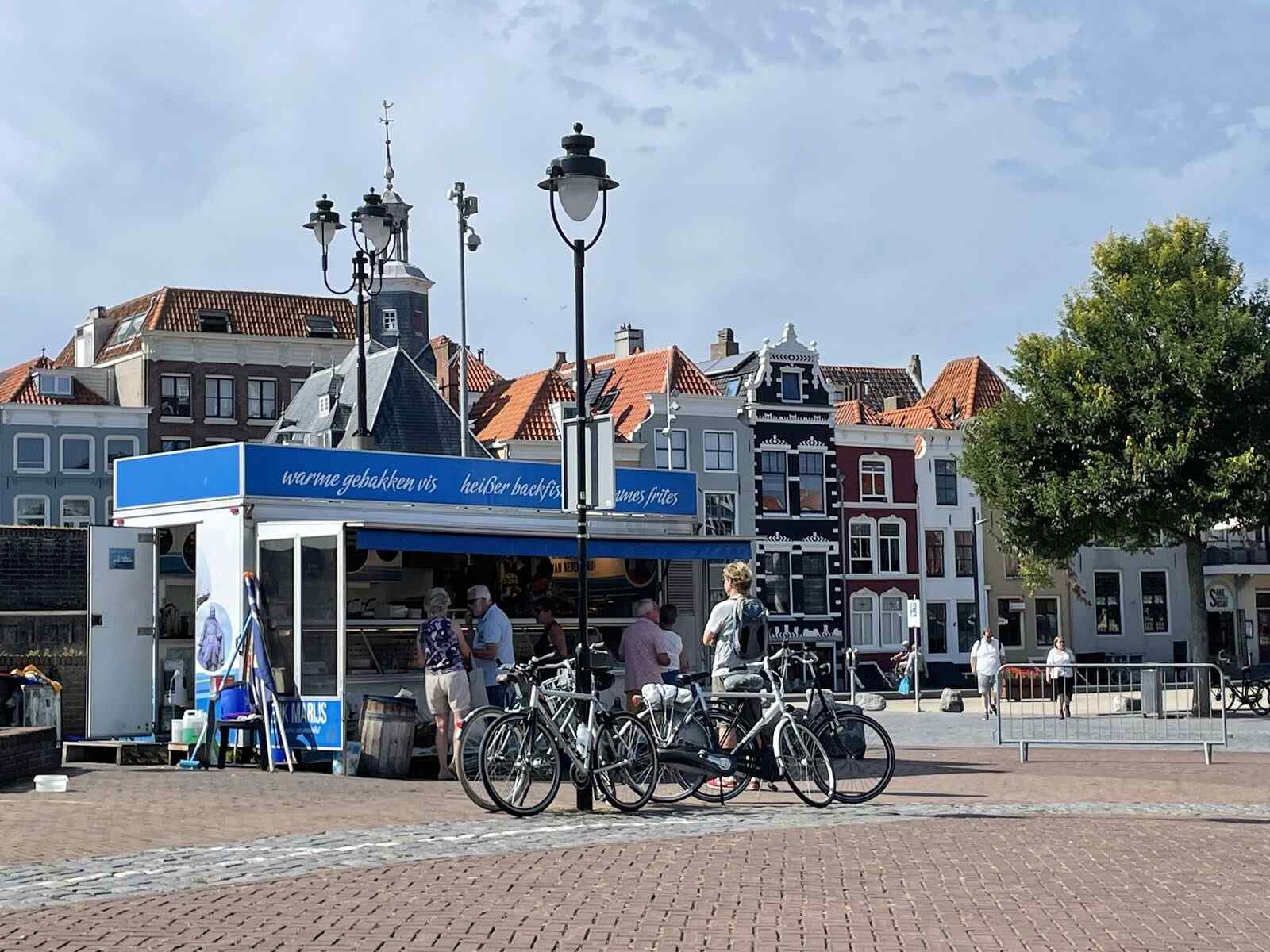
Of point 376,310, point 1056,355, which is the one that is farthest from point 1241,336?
point 376,310

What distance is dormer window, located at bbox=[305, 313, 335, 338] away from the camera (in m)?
74.0

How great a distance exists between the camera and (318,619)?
57.6 ft

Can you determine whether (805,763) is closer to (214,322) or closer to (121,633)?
(121,633)

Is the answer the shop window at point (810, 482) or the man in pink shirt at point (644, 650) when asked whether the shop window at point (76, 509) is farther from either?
the man in pink shirt at point (644, 650)

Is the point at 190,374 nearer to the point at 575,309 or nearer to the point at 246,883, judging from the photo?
the point at 575,309

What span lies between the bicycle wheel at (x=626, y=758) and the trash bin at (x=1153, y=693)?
897 cm

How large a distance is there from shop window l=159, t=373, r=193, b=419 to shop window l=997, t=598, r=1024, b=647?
31066 millimetres

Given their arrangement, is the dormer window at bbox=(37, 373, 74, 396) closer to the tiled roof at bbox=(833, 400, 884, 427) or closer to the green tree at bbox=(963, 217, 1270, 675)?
the tiled roof at bbox=(833, 400, 884, 427)

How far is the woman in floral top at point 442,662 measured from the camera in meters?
16.1

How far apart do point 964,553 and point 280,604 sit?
52.2 meters

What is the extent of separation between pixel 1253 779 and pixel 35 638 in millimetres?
12432

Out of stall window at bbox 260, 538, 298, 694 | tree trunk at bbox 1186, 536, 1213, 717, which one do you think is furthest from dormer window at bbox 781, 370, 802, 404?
stall window at bbox 260, 538, 298, 694

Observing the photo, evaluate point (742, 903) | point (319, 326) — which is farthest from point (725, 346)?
point (742, 903)

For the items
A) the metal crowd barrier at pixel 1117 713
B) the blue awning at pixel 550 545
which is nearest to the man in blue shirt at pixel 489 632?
the blue awning at pixel 550 545
